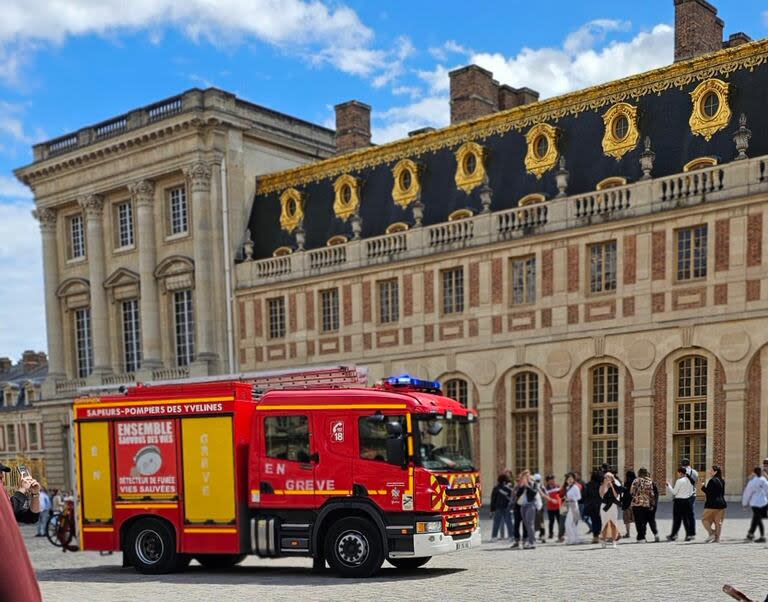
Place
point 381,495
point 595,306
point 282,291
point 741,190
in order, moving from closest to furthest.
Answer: point 381,495
point 741,190
point 595,306
point 282,291

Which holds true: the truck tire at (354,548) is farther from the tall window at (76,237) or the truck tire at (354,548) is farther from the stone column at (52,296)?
the stone column at (52,296)

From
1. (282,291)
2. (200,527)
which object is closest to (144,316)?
(282,291)

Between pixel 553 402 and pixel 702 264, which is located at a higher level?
pixel 702 264

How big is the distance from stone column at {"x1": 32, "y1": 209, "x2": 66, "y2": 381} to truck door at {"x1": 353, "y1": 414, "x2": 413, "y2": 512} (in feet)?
112

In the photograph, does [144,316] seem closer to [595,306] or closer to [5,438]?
[595,306]

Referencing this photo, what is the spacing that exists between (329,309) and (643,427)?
43.9ft

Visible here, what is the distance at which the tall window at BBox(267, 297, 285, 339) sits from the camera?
37.5m

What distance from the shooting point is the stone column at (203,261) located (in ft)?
127

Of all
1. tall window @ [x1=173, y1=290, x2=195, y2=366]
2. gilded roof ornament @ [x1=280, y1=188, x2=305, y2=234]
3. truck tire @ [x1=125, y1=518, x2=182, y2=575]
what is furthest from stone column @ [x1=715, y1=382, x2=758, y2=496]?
tall window @ [x1=173, y1=290, x2=195, y2=366]

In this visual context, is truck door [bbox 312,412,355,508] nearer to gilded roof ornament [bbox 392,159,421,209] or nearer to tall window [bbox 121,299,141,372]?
gilded roof ornament [bbox 392,159,421,209]

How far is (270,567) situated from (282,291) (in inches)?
846

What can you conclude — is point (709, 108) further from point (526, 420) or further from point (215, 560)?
point (215, 560)

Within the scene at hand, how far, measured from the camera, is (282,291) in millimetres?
37312

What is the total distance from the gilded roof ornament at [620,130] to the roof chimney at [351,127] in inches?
622
